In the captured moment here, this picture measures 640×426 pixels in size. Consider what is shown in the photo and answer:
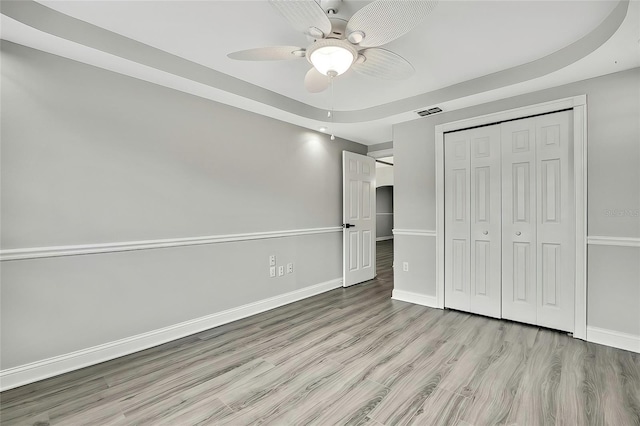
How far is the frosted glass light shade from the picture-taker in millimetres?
1812

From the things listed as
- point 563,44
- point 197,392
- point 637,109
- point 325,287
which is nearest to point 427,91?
point 563,44

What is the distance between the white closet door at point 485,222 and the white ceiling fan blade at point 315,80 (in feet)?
6.39

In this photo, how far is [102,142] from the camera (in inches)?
91.7

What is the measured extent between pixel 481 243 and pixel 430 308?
3.20 ft

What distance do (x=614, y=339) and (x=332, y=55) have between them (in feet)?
10.7

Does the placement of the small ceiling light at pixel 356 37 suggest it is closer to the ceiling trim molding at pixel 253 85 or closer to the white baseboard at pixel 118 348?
the ceiling trim molding at pixel 253 85

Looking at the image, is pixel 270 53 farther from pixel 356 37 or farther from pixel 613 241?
pixel 613 241

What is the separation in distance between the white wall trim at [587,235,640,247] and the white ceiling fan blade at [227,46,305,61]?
9.54 ft

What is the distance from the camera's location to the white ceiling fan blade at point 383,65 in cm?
193

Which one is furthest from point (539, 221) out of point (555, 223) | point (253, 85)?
point (253, 85)

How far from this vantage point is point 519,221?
118 inches

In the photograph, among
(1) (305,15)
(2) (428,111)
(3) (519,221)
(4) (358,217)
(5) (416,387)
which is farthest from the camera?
(4) (358,217)

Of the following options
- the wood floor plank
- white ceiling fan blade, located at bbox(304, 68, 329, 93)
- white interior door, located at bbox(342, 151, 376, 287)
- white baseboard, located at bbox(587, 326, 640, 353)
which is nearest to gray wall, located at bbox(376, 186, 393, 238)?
white interior door, located at bbox(342, 151, 376, 287)

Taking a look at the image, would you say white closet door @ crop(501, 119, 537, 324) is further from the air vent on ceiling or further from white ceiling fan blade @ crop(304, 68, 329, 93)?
white ceiling fan blade @ crop(304, 68, 329, 93)
